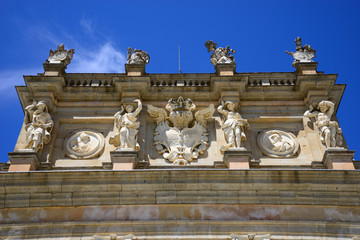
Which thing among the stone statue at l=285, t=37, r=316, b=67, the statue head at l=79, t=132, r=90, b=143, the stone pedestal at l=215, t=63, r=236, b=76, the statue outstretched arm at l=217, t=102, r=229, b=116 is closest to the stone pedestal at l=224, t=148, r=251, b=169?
the statue outstretched arm at l=217, t=102, r=229, b=116

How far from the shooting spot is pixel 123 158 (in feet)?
42.4

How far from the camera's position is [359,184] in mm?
12086

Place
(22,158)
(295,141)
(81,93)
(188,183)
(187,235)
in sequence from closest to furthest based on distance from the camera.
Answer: (187,235) < (188,183) < (22,158) < (295,141) < (81,93)

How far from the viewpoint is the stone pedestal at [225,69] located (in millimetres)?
15405

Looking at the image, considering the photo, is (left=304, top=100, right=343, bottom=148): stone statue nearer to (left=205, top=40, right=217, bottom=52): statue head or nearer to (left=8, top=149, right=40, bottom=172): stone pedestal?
(left=205, top=40, right=217, bottom=52): statue head

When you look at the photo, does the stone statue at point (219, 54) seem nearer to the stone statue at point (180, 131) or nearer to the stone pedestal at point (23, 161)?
the stone statue at point (180, 131)

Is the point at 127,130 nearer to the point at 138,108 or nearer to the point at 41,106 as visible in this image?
the point at 138,108

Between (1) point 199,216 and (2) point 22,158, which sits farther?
(2) point 22,158

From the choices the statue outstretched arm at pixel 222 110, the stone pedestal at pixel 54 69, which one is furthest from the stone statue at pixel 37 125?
the statue outstretched arm at pixel 222 110

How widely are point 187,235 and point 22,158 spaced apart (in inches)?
191

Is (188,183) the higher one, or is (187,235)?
(188,183)

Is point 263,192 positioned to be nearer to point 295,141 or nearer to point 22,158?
point 295,141

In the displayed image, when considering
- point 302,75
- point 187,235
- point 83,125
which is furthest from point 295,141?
point 83,125

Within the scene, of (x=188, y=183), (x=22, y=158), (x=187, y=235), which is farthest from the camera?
(x=22, y=158)
